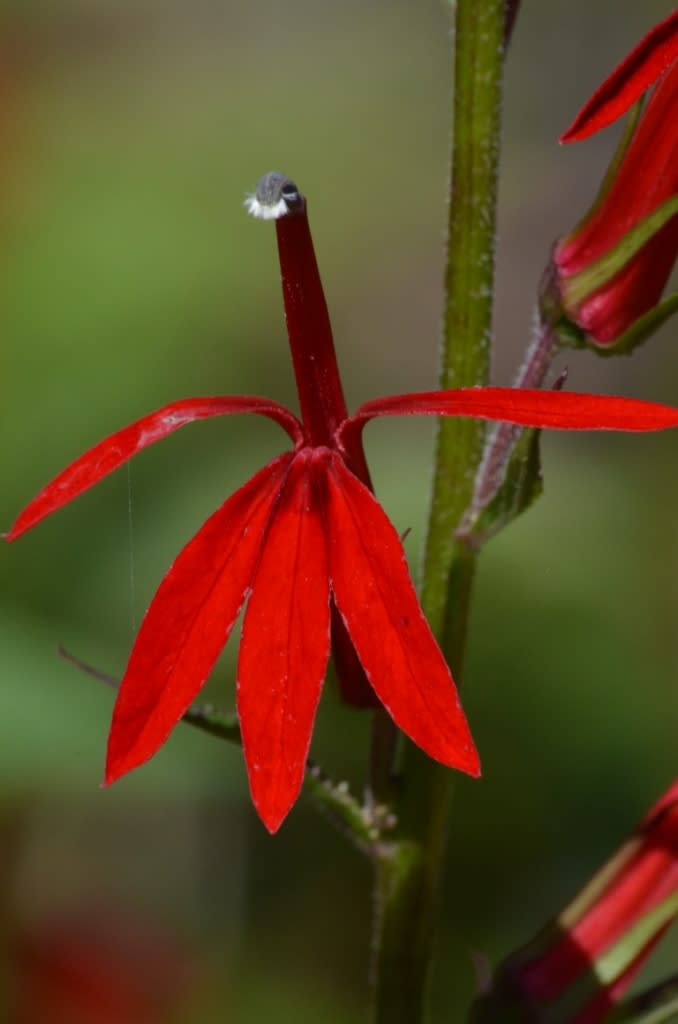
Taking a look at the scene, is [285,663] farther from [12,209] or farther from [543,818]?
[12,209]

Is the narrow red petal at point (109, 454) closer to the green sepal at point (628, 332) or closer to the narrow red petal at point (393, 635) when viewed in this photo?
the narrow red petal at point (393, 635)

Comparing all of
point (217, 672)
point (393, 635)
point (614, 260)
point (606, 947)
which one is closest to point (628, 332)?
point (614, 260)

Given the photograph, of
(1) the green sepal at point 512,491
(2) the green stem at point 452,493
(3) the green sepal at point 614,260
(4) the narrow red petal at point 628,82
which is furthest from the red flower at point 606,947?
(4) the narrow red petal at point 628,82

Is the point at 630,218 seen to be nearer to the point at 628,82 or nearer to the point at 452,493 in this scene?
the point at 628,82

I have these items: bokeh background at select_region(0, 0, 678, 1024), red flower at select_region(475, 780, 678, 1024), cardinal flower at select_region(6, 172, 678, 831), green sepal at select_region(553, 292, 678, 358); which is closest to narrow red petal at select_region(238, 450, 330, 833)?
cardinal flower at select_region(6, 172, 678, 831)

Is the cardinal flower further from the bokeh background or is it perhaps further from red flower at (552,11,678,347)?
the bokeh background

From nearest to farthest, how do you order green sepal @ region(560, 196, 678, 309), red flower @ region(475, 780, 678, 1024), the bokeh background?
green sepal @ region(560, 196, 678, 309), red flower @ region(475, 780, 678, 1024), the bokeh background

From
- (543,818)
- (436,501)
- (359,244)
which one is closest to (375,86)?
(359,244)
